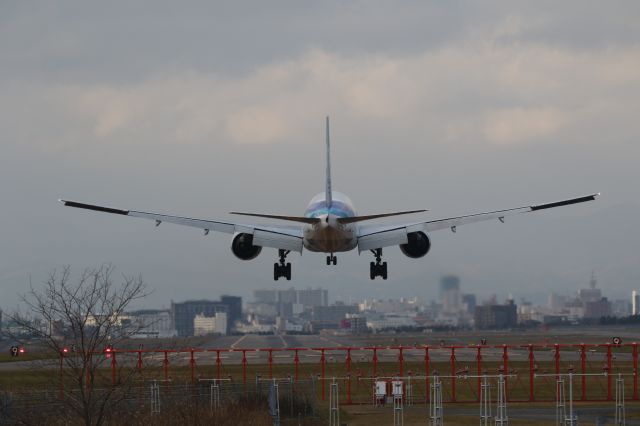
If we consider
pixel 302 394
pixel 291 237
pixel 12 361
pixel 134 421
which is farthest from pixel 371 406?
pixel 12 361

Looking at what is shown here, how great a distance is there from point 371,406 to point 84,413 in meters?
24.4

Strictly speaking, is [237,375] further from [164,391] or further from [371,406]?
[164,391]

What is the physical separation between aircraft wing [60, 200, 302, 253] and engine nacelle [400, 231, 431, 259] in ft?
21.9

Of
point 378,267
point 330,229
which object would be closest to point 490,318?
point 378,267

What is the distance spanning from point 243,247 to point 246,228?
3.98 ft

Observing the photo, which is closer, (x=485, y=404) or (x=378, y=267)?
(x=485, y=404)

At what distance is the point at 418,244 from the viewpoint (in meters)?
63.4

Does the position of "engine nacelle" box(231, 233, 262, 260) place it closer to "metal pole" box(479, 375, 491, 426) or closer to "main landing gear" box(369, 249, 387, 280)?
"main landing gear" box(369, 249, 387, 280)

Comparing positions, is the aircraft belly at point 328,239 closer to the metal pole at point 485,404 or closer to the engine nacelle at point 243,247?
the engine nacelle at point 243,247

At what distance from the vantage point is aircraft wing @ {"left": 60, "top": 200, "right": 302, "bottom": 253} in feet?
201

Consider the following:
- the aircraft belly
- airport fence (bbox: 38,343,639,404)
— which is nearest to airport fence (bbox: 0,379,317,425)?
airport fence (bbox: 38,343,639,404)

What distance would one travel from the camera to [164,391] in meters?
49.6

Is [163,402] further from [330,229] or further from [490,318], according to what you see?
[490,318]

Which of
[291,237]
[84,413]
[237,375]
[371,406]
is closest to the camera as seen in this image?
[84,413]
